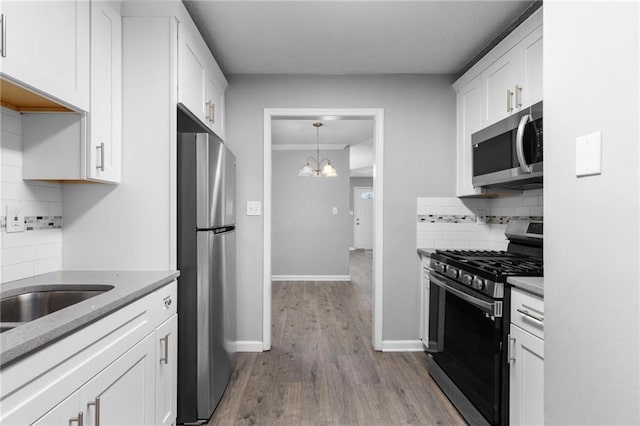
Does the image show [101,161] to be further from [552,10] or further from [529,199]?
[529,199]

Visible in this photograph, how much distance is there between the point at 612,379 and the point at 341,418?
1.60 meters

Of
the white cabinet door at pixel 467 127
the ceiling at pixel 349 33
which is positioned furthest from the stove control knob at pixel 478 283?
the ceiling at pixel 349 33

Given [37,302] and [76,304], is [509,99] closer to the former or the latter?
[76,304]

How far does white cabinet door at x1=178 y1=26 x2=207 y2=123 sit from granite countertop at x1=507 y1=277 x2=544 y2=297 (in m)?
1.98

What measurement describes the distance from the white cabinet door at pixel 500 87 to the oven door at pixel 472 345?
A: 1182 mm

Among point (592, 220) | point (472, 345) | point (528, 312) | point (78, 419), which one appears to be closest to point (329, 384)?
point (472, 345)

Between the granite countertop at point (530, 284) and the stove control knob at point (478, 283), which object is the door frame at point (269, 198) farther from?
the granite countertop at point (530, 284)

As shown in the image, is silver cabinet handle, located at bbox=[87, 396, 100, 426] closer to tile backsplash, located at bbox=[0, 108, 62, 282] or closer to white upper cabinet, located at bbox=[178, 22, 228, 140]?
tile backsplash, located at bbox=[0, 108, 62, 282]

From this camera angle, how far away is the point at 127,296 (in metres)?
1.34

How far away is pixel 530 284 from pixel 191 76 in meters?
2.17

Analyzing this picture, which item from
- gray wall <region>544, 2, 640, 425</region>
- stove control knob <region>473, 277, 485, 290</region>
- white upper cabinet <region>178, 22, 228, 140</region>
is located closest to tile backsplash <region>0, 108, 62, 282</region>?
white upper cabinet <region>178, 22, 228, 140</region>

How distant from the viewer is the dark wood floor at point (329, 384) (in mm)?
2082

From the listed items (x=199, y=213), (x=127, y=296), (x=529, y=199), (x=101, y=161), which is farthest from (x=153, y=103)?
(x=529, y=199)

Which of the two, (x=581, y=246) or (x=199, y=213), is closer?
(x=581, y=246)
